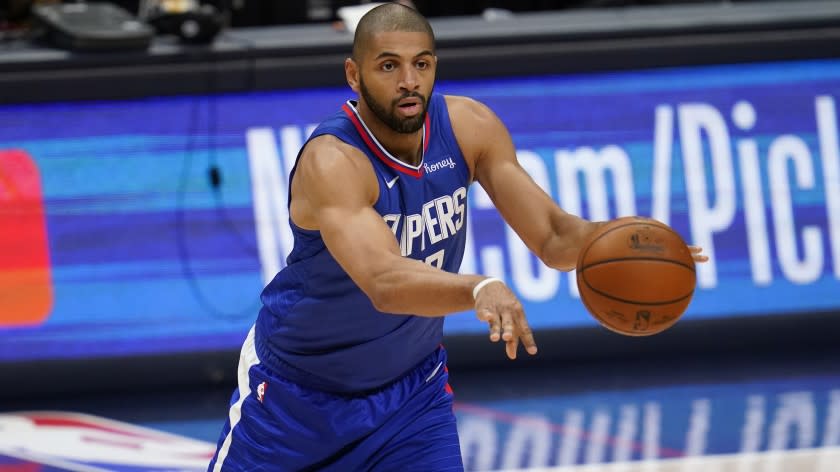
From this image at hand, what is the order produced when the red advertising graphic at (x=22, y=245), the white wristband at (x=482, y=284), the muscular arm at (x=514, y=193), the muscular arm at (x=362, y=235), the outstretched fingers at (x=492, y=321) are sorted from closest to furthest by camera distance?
1. the outstretched fingers at (x=492, y=321)
2. the white wristband at (x=482, y=284)
3. the muscular arm at (x=362, y=235)
4. the muscular arm at (x=514, y=193)
5. the red advertising graphic at (x=22, y=245)

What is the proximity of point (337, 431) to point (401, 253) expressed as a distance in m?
0.57

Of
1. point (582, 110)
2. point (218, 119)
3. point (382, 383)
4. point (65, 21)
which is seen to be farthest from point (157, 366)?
point (382, 383)

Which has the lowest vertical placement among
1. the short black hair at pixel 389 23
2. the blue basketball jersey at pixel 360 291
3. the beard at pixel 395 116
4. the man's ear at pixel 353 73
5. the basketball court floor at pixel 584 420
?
the basketball court floor at pixel 584 420

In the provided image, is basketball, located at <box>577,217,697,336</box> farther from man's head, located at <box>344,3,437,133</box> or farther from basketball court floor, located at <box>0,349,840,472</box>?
basketball court floor, located at <box>0,349,840,472</box>

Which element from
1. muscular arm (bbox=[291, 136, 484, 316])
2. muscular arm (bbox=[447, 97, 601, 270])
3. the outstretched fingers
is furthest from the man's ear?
the outstretched fingers

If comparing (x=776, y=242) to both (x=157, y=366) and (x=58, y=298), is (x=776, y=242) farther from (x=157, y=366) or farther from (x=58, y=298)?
(x=58, y=298)

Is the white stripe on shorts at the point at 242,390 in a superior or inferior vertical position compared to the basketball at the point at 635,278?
inferior

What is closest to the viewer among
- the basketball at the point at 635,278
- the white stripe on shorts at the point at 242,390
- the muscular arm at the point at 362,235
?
the muscular arm at the point at 362,235

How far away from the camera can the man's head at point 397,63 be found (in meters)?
3.35

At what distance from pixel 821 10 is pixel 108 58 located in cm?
374

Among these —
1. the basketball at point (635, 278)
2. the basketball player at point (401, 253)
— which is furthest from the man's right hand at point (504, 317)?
the basketball player at point (401, 253)

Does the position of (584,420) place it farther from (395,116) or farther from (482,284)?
(482,284)

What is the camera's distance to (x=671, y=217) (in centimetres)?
669

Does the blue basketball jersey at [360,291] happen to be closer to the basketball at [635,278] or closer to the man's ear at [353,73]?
the man's ear at [353,73]
